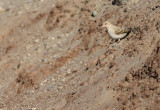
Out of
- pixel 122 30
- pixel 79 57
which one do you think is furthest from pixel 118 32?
pixel 79 57

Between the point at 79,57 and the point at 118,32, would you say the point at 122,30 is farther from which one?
the point at 79,57

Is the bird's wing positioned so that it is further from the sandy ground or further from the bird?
the sandy ground

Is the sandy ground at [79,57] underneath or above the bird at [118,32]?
underneath

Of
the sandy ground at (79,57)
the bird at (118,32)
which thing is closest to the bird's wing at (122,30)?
the bird at (118,32)

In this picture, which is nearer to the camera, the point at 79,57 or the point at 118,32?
the point at 118,32

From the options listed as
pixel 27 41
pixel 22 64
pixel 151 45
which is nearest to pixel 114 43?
pixel 151 45

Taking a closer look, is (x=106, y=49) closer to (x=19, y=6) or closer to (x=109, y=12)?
(x=109, y=12)

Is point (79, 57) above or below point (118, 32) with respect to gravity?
below

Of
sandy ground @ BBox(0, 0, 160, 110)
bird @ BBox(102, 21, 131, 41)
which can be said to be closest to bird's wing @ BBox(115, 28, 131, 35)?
bird @ BBox(102, 21, 131, 41)

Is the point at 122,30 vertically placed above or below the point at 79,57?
above

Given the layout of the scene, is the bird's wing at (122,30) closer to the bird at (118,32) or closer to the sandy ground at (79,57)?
the bird at (118,32)
